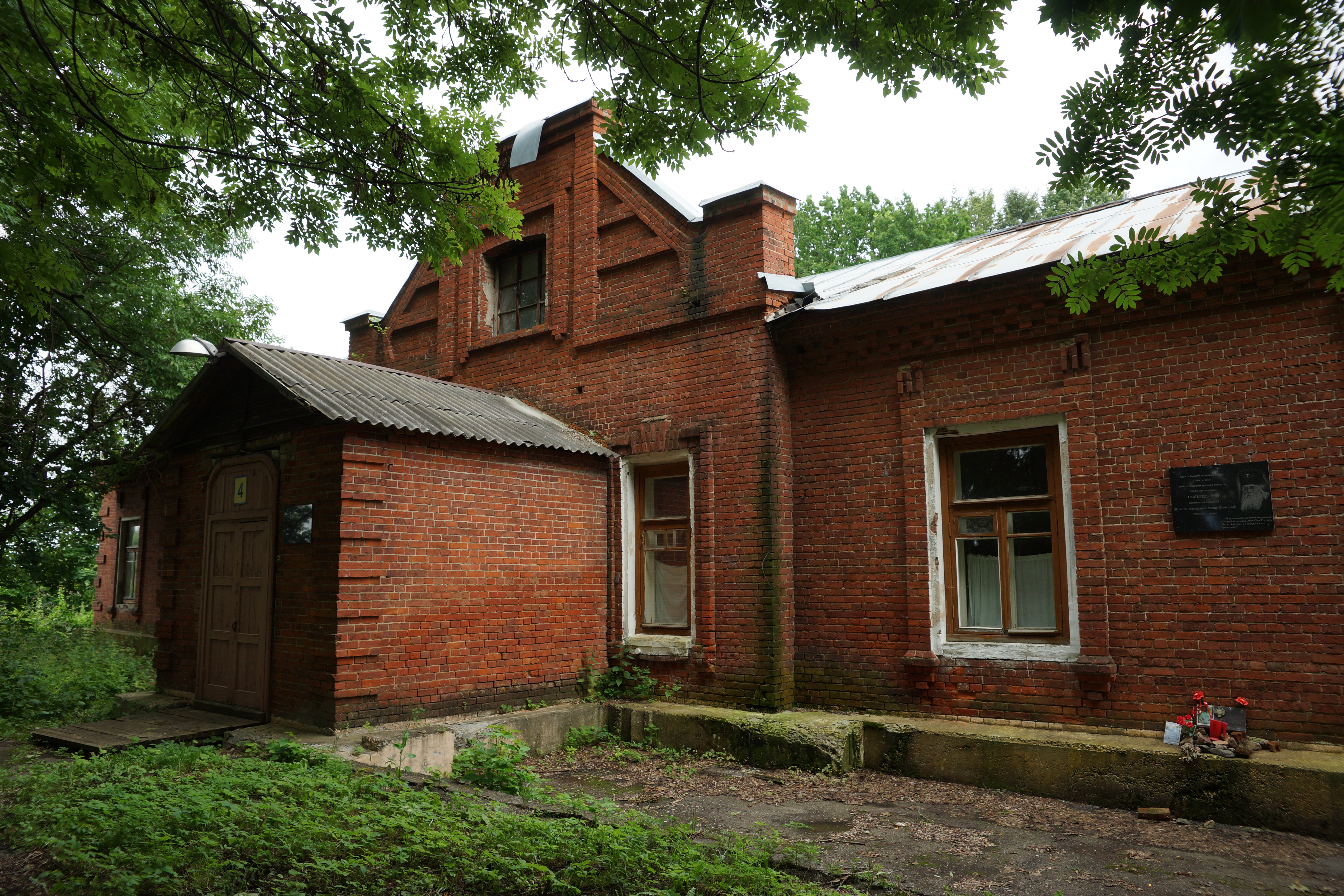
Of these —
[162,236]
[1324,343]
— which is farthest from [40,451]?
[1324,343]

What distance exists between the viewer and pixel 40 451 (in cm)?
1254

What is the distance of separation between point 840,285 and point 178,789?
8.34 meters

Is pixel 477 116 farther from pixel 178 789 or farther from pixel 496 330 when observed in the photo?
pixel 496 330

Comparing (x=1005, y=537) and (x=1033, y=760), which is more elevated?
(x=1005, y=537)

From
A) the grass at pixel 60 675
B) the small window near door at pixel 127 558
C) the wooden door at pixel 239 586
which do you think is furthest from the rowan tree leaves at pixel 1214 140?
the small window near door at pixel 127 558

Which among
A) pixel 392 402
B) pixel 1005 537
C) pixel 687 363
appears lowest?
pixel 1005 537

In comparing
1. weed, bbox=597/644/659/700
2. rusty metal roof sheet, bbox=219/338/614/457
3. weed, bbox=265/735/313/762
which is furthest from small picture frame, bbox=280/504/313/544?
weed, bbox=597/644/659/700

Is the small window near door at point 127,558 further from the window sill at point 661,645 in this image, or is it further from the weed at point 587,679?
the window sill at point 661,645

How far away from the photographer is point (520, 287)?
12.1 metres

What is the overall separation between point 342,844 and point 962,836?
4137mm

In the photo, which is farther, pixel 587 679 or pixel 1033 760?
pixel 587 679

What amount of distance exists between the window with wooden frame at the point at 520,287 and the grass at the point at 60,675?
22.2 ft

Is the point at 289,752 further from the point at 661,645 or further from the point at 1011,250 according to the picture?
the point at 1011,250

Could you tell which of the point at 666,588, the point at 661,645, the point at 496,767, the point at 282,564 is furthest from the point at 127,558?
the point at 496,767
